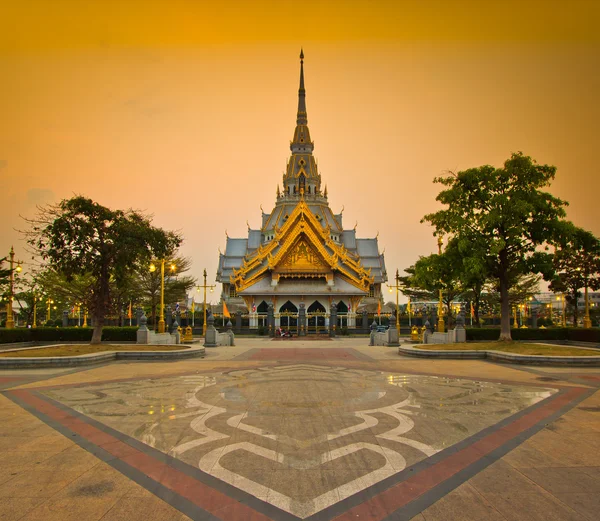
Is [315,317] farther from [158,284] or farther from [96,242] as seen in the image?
[96,242]

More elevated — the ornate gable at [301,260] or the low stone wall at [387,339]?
the ornate gable at [301,260]

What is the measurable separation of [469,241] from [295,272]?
3222 cm

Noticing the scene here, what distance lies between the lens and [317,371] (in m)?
15.6

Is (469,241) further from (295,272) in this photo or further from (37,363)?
(295,272)

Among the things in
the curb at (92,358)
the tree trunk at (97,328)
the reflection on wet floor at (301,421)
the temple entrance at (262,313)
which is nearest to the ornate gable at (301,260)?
the temple entrance at (262,313)

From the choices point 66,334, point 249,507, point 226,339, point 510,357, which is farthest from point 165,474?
point 66,334

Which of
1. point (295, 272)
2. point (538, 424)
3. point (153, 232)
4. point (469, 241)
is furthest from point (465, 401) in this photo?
point (295, 272)

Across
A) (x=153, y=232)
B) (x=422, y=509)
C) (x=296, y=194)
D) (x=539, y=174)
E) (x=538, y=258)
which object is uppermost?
(x=296, y=194)

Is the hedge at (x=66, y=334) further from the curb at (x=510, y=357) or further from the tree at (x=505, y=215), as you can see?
the tree at (x=505, y=215)

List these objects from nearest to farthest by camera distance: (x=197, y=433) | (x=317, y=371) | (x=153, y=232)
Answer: (x=197, y=433) → (x=317, y=371) → (x=153, y=232)

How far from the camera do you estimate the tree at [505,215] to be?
20.5 metres

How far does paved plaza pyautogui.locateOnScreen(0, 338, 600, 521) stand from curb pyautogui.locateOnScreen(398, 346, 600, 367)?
15.5 ft

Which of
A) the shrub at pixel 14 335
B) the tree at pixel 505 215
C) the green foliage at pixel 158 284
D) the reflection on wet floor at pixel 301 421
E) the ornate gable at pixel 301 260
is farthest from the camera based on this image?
the ornate gable at pixel 301 260

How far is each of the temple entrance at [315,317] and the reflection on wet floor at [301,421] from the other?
1335 inches
